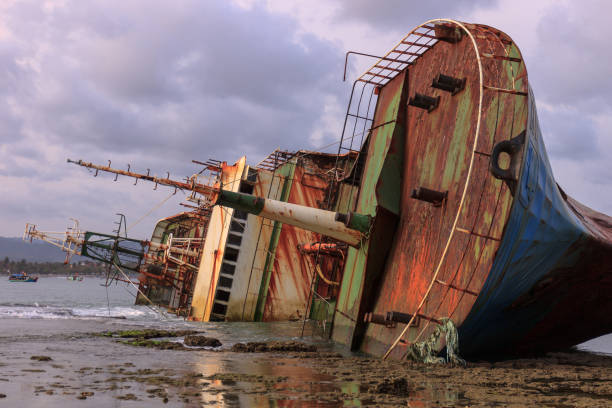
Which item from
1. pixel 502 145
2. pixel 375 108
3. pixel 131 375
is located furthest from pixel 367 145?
pixel 131 375

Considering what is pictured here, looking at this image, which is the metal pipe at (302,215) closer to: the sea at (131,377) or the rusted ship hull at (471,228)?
the rusted ship hull at (471,228)

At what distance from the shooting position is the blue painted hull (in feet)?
25.7

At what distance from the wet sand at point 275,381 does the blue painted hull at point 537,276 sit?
24.7 inches

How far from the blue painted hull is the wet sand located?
24.7 inches

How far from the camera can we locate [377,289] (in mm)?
10953

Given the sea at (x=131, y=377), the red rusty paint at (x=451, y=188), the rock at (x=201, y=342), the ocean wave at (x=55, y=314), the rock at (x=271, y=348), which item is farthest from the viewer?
the ocean wave at (x=55, y=314)

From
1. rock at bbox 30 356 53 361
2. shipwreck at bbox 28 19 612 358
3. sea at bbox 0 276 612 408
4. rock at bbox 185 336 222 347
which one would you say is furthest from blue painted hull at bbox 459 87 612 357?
rock at bbox 30 356 53 361

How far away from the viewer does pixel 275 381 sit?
641 cm

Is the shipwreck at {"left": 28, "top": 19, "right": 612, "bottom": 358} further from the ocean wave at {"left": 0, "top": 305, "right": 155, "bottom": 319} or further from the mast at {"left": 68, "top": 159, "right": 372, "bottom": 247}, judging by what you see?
the ocean wave at {"left": 0, "top": 305, "right": 155, "bottom": 319}

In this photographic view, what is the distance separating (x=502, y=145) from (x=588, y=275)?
3.22 m

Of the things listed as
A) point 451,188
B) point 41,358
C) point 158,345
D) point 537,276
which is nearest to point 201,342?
point 158,345

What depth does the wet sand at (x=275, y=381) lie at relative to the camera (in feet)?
16.9

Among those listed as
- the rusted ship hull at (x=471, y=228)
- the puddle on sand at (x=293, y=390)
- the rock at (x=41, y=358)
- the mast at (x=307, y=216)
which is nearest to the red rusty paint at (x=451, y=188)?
the rusted ship hull at (x=471, y=228)

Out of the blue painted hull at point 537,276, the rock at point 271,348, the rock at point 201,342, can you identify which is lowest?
the rock at point 201,342
